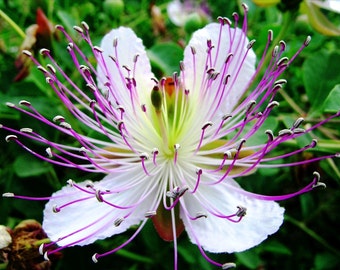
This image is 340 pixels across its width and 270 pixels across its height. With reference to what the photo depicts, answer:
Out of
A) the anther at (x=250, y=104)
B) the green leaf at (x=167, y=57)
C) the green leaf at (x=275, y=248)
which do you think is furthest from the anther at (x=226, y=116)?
the green leaf at (x=275, y=248)

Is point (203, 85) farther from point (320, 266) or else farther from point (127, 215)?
point (320, 266)

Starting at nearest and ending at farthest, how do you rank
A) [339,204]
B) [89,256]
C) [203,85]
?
[203,85] < [89,256] < [339,204]

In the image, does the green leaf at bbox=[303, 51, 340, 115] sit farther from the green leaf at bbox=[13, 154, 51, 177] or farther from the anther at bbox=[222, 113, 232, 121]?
the green leaf at bbox=[13, 154, 51, 177]

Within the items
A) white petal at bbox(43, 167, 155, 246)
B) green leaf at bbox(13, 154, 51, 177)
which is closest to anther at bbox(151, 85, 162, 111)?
white petal at bbox(43, 167, 155, 246)

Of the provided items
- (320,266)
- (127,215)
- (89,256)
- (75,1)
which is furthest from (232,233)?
(75,1)

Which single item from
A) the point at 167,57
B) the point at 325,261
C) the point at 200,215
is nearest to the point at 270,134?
the point at 200,215

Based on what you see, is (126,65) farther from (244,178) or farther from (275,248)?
(275,248)

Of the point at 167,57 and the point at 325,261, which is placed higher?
the point at 167,57
